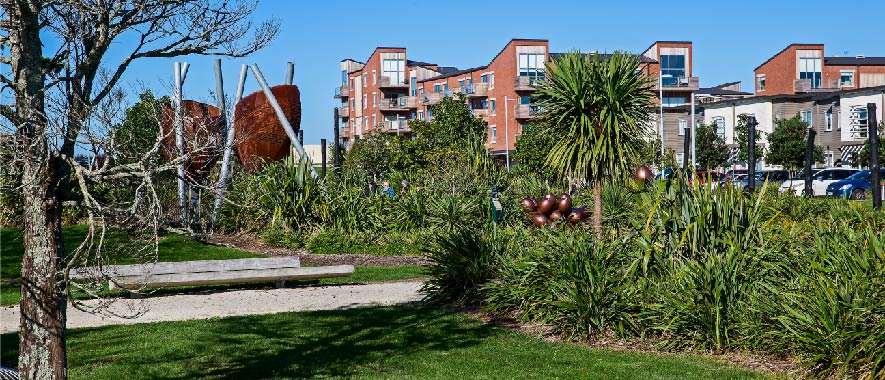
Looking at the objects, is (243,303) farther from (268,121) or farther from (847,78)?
(847,78)

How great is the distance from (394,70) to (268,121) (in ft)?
211

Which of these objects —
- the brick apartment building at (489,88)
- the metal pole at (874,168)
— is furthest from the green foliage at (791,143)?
the metal pole at (874,168)

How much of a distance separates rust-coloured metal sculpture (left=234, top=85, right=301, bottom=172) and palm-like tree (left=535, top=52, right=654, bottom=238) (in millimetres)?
11612

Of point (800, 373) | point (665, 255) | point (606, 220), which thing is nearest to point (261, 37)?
point (665, 255)

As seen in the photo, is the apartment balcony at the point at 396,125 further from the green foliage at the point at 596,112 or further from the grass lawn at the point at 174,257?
the green foliage at the point at 596,112

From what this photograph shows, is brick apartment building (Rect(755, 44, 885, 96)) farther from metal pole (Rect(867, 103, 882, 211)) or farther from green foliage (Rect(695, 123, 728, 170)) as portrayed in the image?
metal pole (Rect(867, 103, 882, 211))

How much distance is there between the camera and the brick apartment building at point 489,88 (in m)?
72.8

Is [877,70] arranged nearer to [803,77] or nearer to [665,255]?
[803,77]

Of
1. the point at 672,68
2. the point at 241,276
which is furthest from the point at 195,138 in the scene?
the point at 672,68

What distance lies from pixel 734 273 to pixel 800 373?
1.31 meters

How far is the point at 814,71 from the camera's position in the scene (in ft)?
247

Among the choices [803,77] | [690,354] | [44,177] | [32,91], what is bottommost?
[690,354]

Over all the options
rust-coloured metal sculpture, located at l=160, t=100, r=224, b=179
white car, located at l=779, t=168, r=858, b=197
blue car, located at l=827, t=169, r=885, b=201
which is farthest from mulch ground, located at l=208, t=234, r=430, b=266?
white car, located at l=779, t=168, r=858, b=197

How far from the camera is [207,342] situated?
9266 mm
